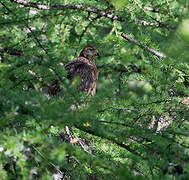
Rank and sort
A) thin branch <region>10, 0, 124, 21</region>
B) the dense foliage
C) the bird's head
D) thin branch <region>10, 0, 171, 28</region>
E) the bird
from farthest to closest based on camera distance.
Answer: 1. the bird's head
2. the bird
3. thin branch <region>10, 0, 171, 28</region>
4. thin branch <region>10, 0, 124, 21</region>
5. the dense foliage

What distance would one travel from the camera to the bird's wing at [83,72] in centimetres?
441

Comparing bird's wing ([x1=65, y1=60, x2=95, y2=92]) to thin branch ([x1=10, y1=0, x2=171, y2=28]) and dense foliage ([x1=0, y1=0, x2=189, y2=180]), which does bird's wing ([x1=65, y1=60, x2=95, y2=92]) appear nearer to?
dense foliage ([x1=0, y1=0, x2=189, y2=180])

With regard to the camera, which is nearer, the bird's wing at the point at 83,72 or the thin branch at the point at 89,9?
the thin branch at the point at 89,9

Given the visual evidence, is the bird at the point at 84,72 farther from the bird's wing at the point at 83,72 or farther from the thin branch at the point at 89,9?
the thin branch at the point at 89,9

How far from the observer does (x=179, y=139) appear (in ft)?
6.79

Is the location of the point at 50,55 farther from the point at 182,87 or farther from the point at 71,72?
the point at 71,72

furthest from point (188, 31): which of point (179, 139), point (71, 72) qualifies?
point (71, 72)

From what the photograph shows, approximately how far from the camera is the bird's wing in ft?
14.5

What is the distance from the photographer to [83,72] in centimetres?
457

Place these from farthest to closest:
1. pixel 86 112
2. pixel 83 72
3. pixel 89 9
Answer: pixel 83 72
pixel 89 9
pixel 86 112

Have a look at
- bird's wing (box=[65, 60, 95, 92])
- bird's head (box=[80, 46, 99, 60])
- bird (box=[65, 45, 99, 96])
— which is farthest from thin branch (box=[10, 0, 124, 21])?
bird's head (box=[80, 46, 99, 60])

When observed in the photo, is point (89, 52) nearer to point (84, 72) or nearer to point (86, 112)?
point (84, 72)

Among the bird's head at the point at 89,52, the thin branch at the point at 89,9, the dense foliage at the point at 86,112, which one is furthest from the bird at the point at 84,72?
the thin branch at the point at 89,9

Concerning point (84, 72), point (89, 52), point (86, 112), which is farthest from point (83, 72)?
point (86, 112)
